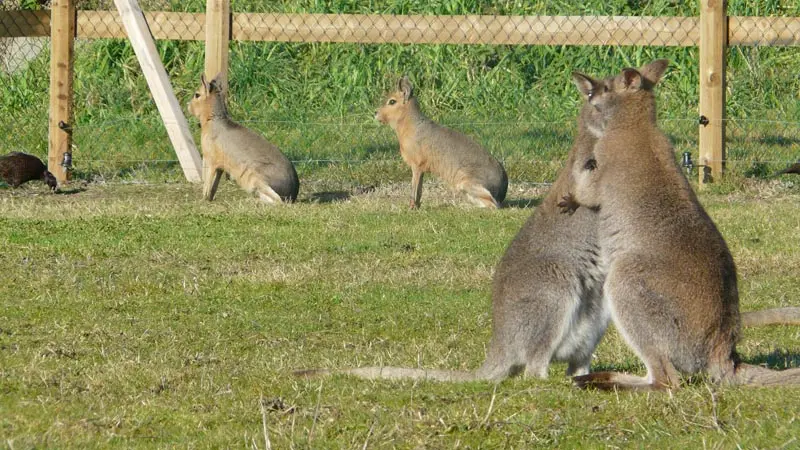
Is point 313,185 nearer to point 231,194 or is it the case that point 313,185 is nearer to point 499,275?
point 231,194

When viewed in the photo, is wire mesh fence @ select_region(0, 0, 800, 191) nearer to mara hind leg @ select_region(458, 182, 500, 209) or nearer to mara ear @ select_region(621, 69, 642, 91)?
mara hind leg @ select_region(458, 182, 500, 209)

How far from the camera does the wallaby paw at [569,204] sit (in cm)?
545

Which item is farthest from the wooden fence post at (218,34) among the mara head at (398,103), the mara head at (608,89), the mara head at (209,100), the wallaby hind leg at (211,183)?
the mara head at (608,89)

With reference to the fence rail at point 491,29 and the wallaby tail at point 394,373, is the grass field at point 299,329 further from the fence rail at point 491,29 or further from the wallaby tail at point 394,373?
the fence rail at point 491,29

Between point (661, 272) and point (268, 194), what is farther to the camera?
point (268, 194)

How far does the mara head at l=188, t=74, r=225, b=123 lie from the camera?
12504mm

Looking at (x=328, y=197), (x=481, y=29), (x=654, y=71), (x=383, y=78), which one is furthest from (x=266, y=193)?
(x=654, y=71)

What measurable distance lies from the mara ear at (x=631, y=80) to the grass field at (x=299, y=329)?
130cm

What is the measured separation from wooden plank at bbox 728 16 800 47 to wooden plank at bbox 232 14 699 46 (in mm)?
383

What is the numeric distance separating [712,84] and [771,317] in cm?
643

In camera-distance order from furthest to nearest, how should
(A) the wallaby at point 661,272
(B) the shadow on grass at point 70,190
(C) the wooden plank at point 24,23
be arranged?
1. (C) the wooden plank at point 24,23
2. (B) the shadow on grass at point 70,190
3. (A) the wallaby at point 661,272

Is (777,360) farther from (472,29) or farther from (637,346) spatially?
(472,29)

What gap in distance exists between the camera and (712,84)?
1235 centimetres

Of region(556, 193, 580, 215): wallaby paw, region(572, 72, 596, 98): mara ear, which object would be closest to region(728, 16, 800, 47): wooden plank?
region(572, 72, 596, 98): mara ear
